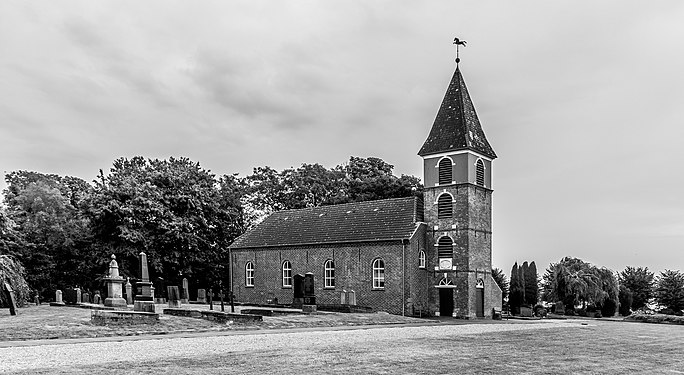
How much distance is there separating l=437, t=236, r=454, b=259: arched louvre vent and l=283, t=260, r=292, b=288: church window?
1175cm

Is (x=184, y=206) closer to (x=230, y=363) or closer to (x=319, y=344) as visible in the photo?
(x=319, y=344)

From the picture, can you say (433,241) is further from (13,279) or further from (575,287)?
(13,279)

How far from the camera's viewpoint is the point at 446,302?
138 feet

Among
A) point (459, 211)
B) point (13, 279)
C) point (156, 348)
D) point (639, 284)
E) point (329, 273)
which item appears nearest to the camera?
point (156, 348)

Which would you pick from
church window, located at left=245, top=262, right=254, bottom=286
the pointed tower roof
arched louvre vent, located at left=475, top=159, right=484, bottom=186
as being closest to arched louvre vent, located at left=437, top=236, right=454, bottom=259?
arched louvre vent, located at left=475, top=159, right=484, bottom=186

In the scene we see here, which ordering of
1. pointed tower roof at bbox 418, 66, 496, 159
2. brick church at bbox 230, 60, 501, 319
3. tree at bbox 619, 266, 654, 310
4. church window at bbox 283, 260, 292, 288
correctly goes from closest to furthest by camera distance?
brick church at bbox 230, 60, 501, 319, pointed tower roof at bbox 418, 66, 496, 159, church window at bbox 283, 260, 292, 288, tree at bbox 619, 266, 654, 310

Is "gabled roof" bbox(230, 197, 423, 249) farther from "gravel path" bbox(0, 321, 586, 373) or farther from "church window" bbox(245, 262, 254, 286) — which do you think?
"gravel path" bbox(0, 321, 586, 373)

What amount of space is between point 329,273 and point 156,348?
28938 mm

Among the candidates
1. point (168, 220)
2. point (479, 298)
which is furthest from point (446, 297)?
point (168, 220)

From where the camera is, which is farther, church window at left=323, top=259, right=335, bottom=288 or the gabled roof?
church window at left=323, top=259, right=335, bottom=288

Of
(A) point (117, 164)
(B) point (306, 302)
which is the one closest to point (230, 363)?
(B) point (306, 302)

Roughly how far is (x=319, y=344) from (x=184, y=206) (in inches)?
1409

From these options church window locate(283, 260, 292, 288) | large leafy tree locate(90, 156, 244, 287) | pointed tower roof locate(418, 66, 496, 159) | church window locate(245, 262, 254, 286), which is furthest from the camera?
church window locate(245, 262, 254, 286)

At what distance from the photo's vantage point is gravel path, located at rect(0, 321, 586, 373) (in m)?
13.8
